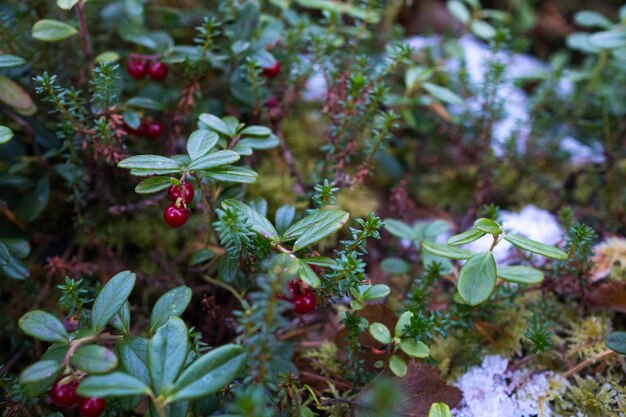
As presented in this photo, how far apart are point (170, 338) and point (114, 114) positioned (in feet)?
2.77

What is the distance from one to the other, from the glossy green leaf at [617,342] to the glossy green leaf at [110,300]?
1303mm

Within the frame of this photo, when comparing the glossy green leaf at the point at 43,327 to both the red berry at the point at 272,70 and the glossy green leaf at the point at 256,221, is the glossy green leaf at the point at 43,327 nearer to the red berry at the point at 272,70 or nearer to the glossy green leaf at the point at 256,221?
the glossy green leaf at the point at 256,221

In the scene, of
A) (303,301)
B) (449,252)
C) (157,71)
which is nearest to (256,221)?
(303,301)

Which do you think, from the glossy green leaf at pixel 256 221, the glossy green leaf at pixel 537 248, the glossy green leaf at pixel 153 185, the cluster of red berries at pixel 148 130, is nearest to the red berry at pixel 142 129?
the cluster of red berries at pixel 148 130

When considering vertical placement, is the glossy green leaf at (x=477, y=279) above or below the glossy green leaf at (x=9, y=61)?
below

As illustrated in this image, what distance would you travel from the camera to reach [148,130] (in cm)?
190

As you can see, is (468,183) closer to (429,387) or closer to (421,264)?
(421,264)

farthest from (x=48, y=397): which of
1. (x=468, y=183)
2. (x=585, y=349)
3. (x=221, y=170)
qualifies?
(x=468, y=183)

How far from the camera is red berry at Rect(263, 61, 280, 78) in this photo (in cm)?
196

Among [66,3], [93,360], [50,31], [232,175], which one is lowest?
[93,360]

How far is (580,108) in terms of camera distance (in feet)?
8.40

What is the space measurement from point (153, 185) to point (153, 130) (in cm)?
61

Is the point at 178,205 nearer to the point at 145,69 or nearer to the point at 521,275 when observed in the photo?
the point at 145,69

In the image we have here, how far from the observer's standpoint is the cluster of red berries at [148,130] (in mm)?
1887
